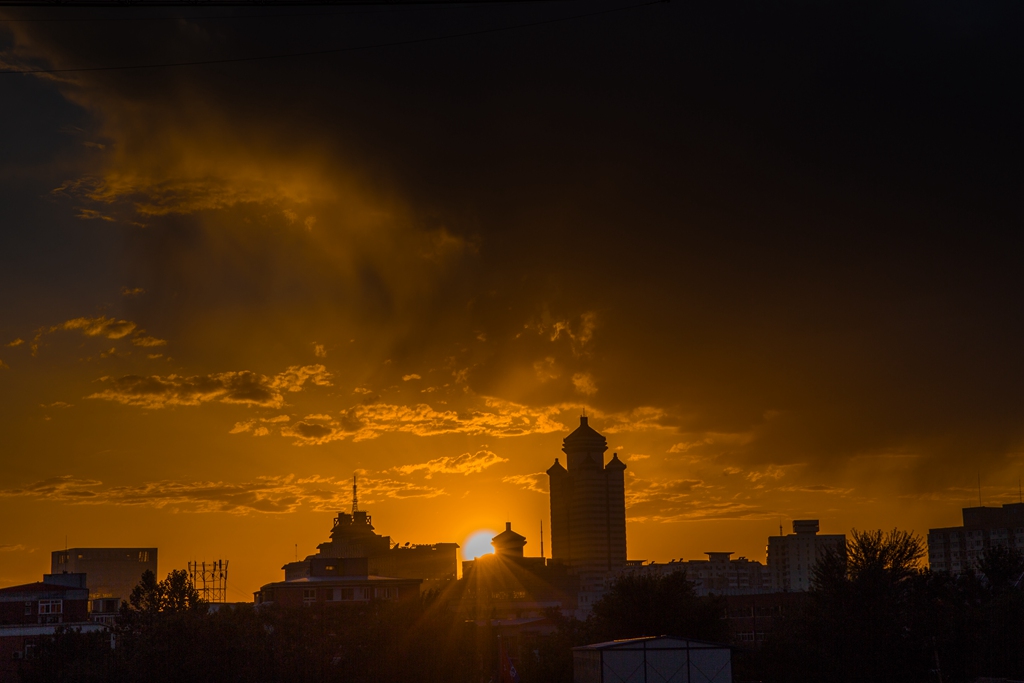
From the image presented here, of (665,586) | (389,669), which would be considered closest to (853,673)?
(665,586)

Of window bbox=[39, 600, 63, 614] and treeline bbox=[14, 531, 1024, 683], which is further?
window bbox=[39, 600, 63, 614]

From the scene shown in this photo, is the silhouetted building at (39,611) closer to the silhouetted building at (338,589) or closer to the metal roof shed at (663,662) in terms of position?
the silhouetted building at (338,589)

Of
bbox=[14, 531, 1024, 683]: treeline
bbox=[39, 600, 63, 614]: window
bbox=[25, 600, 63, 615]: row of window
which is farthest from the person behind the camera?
bbox=[39, 600, 63, 614]: window

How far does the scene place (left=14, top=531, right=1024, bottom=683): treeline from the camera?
7269 centimetres

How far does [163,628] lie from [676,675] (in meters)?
37.9

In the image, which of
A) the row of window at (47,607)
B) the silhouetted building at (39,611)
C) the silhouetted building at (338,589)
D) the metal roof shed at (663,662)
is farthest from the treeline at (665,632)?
the silhouetted building at (338,589)

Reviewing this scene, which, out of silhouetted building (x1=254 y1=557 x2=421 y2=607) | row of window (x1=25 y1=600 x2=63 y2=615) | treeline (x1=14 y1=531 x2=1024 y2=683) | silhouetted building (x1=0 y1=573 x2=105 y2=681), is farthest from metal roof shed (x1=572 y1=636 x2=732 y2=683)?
silhouetted building (x1=254 y1=557 x2=421 y2=607)

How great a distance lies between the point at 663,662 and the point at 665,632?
79.4ft

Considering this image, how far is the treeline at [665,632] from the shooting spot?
72.7 m

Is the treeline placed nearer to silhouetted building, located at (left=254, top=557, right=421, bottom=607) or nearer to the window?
the window

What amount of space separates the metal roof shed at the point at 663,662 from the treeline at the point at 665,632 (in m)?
5.28

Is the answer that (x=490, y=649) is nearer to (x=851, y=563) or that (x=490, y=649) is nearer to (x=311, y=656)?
(x=311, y=656)

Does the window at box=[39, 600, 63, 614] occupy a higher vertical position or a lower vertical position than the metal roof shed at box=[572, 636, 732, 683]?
higher

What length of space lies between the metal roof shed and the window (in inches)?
2873
